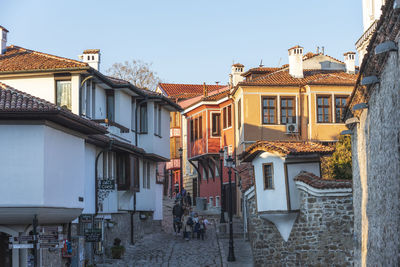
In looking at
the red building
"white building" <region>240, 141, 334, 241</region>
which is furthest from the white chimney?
"white building" <region>240, 141, 334, 241</region>

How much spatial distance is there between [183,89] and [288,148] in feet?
126

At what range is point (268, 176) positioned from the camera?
85.3ft

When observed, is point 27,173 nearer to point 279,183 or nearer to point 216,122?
point 279,183

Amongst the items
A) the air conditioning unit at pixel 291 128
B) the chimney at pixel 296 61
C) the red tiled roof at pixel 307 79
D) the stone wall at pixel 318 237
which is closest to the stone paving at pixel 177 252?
the stone wall at pixel 318 237

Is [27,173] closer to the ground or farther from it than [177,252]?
farther from it

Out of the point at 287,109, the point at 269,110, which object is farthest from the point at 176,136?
the point at 287,109

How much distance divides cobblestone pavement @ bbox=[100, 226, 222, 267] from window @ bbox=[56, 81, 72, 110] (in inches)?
241

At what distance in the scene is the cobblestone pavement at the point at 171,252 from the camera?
88.0 ft

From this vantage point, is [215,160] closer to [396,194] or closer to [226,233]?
[226,233]

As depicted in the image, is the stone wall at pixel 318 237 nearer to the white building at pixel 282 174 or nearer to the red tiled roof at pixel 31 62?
the white building at pixel 282 174

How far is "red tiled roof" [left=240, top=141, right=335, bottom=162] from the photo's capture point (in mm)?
25000

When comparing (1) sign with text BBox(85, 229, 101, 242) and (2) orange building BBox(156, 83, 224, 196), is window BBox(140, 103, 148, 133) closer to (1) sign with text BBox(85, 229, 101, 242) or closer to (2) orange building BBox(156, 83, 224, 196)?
(1) sign with text BBox(85, 229, 101, 242)

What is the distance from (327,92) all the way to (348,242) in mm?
16980

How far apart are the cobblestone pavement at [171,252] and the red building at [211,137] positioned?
10563 mm
